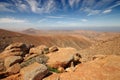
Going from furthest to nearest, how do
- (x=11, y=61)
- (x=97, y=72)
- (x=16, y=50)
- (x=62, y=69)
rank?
(x=16, y=50), (x=11, y=61), (x=62, y=69), (x=97, y=72)

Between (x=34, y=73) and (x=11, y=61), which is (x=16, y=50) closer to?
(x=11, y=61)

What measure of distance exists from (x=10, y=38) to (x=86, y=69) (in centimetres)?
5225

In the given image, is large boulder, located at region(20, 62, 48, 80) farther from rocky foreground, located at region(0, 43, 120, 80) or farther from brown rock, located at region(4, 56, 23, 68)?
brown rock, located at region(4, 56, 23, 68)

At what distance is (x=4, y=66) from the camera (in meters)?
14.0

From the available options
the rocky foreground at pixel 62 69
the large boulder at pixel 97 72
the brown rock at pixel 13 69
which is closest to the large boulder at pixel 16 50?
the rocky foreground at pixel 62 69

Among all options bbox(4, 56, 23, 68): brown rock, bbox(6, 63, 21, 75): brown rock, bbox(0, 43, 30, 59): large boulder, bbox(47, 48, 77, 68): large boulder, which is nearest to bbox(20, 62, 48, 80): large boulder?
bbox(6, 63, 21, 75): brown rock

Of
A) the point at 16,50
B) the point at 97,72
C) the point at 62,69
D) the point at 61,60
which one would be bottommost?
the point at 62,69

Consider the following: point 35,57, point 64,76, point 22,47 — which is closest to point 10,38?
point 22,47

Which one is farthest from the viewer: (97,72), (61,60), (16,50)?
(16,50)

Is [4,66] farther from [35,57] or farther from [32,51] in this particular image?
[32,51]

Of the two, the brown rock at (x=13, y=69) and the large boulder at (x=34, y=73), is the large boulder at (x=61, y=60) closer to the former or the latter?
the large boulder at (x=34, y=73)

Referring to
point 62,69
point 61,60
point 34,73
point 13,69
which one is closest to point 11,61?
point 13,69

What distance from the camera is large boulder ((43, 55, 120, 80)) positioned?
10.3 metres

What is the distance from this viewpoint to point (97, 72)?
428 inches
